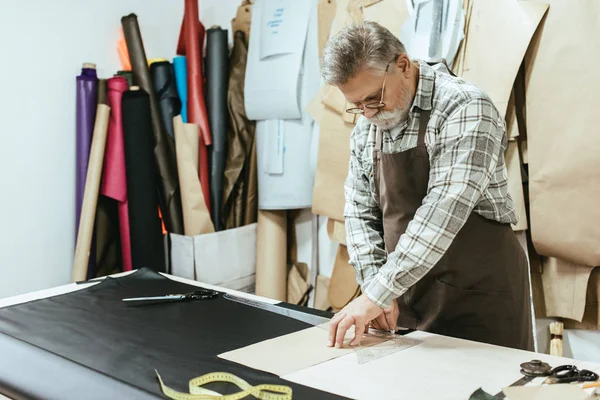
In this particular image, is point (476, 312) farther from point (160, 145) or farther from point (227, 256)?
point (160, 145)

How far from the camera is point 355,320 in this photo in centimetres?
145

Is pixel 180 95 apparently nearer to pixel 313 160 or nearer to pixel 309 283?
pixel 313 160

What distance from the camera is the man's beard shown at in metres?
1.62

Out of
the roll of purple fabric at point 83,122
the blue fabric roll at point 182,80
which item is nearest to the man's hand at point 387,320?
the roll of purple fabric at point 83,122

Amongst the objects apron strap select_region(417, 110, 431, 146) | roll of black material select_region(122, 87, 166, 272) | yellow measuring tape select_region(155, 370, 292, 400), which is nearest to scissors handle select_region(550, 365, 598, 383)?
yellow measuring tape select_region(155, 370, 292, 400)

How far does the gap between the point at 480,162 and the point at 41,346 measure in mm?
1119

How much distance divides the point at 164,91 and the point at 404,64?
1900 millimetres

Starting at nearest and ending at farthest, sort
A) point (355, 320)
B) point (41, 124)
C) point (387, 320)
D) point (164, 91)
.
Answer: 1. point (355, 320)
2. point (387, 320)
3. point (41, 124)
4. point (164, 91)

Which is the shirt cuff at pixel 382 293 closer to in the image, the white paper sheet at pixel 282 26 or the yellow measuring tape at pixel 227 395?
the yellow measuring tape at pixel 227 395

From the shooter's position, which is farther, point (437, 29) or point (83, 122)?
point (83, 122)

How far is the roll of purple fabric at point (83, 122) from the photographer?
2949mm

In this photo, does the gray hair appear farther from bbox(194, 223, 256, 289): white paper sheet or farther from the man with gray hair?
bbox(194, 223, 256, 289): white paper sheet

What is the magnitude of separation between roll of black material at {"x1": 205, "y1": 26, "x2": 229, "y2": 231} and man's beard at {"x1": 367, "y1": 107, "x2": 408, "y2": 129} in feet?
5.66

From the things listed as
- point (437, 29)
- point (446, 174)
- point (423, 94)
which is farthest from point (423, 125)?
point (437, 29)
